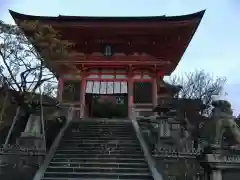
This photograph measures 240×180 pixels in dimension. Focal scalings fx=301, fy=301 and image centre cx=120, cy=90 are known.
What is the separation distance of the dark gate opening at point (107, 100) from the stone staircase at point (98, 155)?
4.23m

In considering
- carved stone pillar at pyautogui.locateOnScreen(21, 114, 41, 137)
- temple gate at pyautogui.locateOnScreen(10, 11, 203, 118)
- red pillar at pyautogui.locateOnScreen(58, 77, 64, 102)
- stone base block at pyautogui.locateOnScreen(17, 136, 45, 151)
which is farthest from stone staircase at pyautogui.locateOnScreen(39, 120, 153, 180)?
temple gate at pyautogui.locateOnScreen(10, 11, 203, 118)

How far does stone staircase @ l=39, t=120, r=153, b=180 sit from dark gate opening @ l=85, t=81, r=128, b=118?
167 inches

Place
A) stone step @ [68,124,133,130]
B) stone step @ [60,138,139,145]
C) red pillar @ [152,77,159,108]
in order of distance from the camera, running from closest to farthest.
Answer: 1. stone step @ [60,138,139,145]
2. stone step @ [68,124,133,130]
3. red pillar @ [152,77,159,108]

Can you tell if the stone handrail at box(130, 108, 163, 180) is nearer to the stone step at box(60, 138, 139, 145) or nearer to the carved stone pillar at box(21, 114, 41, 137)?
the stone step at box(60, 138, 139, 145)

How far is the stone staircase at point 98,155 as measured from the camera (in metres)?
11.1

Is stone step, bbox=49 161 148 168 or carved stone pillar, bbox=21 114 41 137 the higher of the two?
A: carved stone pillar, bbox=21 114 41 137

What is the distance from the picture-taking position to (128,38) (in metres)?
20.2

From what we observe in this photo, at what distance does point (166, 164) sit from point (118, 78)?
9205 mm

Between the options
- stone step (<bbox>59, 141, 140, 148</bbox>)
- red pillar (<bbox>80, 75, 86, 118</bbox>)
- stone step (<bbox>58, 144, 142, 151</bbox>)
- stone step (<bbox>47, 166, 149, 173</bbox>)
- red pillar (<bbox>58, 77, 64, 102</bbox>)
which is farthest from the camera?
red pillar (<bbox>58, 77, 64, 102</bbox>)

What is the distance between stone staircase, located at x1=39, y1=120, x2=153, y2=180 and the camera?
11055mm

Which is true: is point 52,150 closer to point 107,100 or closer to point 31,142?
point 31,142

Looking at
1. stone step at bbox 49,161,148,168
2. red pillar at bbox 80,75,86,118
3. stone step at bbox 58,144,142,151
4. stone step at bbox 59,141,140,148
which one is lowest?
stone step at bbox 49,161,148,168

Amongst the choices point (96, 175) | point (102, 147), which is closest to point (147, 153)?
point (102, 147)

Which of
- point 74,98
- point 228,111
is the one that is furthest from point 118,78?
point 228,111
